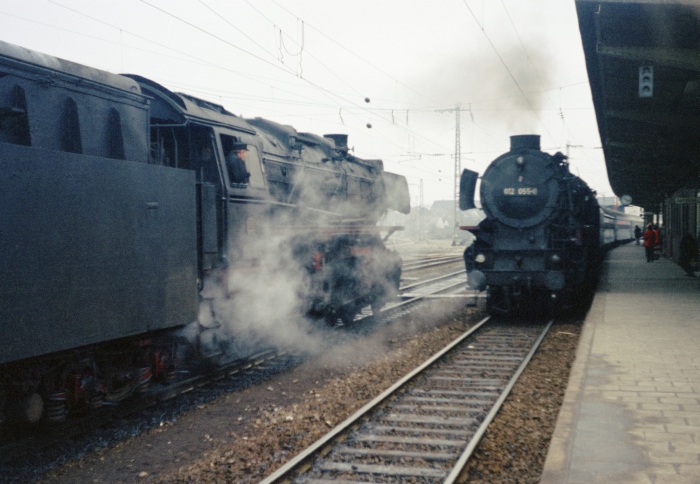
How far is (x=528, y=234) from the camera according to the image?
11766 millimetres

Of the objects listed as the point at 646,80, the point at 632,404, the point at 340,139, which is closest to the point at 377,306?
the point at 340,139

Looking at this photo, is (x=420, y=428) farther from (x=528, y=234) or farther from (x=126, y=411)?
(x=528, y=234)

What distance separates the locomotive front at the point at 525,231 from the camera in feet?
37.7

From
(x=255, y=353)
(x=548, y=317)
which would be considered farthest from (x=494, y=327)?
Answer: (x=255, y=353)

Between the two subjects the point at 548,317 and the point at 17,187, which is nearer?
the point at 17,187

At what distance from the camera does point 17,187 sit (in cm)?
409

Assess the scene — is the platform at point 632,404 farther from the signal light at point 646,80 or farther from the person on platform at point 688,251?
the person on platform at point 688,251

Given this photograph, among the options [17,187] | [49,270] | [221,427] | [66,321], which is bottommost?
[221,427]

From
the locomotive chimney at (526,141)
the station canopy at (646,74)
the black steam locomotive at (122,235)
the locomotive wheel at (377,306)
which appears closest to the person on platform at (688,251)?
the station canopy at (646,74)

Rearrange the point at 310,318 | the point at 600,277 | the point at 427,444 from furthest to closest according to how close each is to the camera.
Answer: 1. the point at 600,277
2. the point at 310,318
3. the point at 427,444

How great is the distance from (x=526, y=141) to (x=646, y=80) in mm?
2423

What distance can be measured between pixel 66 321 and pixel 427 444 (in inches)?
107

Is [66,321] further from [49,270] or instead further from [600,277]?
[600,277]

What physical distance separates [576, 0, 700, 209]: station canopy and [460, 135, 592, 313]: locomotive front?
1894mm
